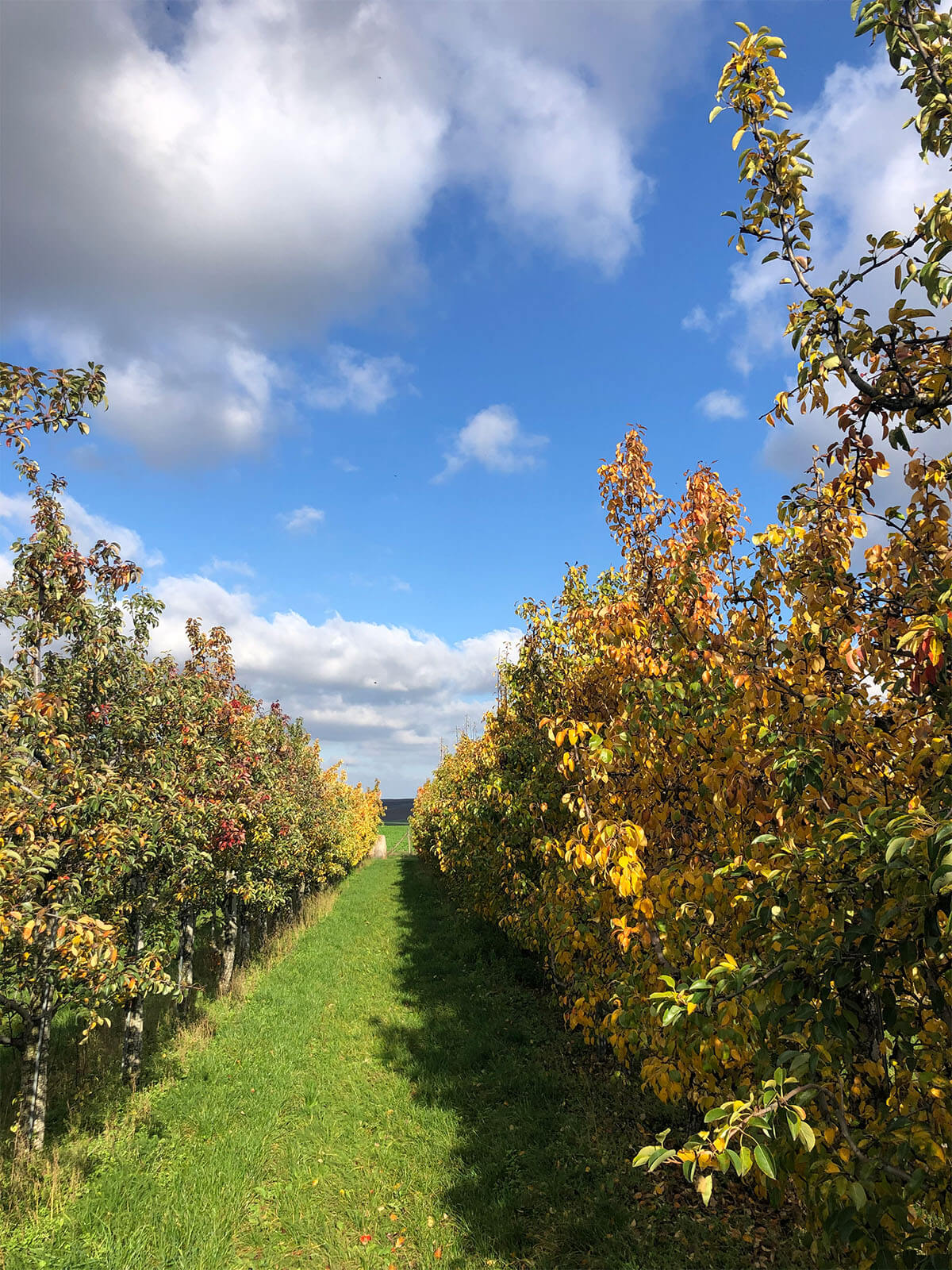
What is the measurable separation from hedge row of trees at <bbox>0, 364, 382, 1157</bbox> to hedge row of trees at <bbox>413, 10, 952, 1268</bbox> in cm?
449

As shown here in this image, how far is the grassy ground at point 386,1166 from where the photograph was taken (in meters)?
6.75

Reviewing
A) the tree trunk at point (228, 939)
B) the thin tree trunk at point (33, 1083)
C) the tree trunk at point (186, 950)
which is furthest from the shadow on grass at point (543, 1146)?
the thin tree trunk at point (33, 1083)

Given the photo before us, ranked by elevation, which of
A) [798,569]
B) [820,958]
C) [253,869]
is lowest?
[253,869]

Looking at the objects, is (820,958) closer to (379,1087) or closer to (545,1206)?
(545,1206)

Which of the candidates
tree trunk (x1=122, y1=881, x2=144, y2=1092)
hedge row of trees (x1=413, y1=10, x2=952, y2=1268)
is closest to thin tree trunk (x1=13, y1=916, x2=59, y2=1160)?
tree trunk (x1=122, y1=881, x2=144, y2=1092)

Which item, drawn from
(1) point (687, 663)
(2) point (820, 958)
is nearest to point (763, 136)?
(1) point (687, 663)

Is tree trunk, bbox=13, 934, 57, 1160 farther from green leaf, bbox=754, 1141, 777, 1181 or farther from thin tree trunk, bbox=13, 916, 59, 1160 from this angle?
green leaf, bbox=754, 1141, 777, 1181

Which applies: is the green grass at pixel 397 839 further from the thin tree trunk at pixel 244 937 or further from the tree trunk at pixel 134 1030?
the tree trunk at pixel 134 1030

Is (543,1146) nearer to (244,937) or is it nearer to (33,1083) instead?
(33,1083)

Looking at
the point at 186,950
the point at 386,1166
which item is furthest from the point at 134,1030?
the point at 386,1166

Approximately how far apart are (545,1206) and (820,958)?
23.8ft

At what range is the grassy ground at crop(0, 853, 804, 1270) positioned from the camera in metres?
6.75

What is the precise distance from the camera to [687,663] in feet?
17.3

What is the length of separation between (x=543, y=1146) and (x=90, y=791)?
7.53 metres
